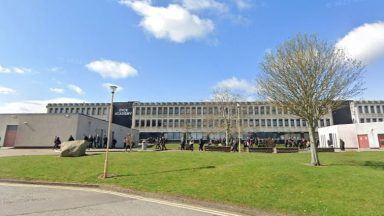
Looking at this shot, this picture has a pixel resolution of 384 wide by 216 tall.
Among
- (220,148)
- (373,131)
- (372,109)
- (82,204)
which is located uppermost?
(372,109)

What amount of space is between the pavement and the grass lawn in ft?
4.73

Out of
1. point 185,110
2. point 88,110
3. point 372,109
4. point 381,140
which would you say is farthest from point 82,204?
point 372,109

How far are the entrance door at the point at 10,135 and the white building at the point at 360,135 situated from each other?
4828cm

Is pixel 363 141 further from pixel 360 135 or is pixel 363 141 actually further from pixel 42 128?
pixel 42 128

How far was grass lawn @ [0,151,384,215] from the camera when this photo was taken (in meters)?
11.2

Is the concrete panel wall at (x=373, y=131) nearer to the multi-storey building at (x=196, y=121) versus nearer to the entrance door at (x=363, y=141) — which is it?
the entrance door at (x=363, y=141)

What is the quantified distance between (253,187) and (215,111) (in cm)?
7127

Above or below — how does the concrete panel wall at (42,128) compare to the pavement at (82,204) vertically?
above

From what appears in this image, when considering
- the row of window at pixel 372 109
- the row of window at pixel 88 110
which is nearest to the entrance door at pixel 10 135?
the row of window at pixel 88 110

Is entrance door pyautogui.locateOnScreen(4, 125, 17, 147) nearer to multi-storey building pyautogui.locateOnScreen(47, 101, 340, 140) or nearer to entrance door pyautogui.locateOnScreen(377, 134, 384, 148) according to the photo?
multi-storey building pyautogui.locateOnScreen(47, 101, 340, 140)

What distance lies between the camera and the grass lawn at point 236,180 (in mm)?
11250

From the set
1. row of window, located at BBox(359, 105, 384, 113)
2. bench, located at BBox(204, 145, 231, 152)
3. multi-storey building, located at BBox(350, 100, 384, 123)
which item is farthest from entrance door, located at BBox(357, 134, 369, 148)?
row of window, located at BBox(359, 105, 384, 113)

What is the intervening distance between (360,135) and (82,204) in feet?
181

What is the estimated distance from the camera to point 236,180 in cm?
1489
